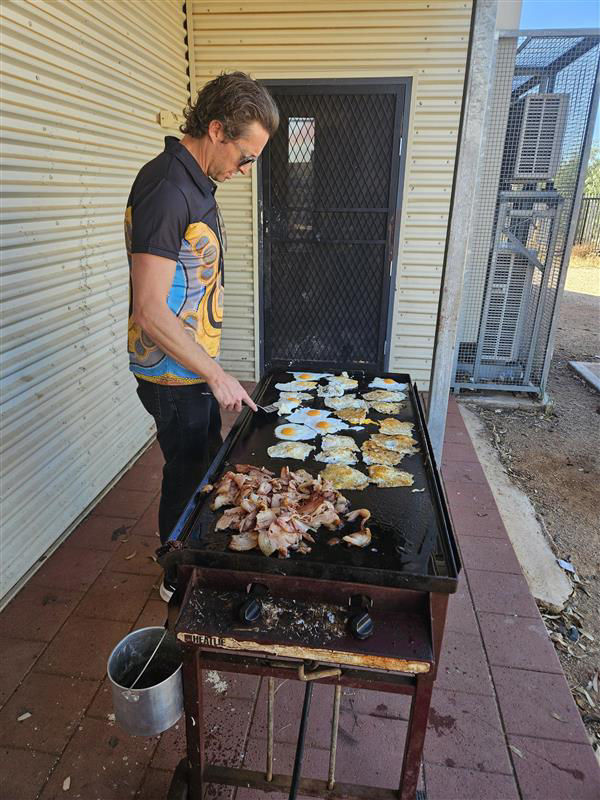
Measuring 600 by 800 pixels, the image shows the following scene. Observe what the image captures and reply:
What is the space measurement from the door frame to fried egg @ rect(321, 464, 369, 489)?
3633mm

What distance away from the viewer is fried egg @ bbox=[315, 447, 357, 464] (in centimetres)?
214

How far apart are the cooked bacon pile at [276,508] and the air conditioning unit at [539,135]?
15.7 feet

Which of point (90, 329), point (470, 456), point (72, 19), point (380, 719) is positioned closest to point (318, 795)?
point (380, 719)

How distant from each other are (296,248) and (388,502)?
402cm

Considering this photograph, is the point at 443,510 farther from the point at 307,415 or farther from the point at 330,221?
the point at 330,221

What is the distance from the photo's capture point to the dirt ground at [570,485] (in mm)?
2646

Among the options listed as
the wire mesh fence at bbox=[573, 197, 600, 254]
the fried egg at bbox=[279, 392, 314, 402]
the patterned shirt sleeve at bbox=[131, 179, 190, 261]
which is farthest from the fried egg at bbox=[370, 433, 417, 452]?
the wire mesh fence at bbox=[573, 197, 600, 254]

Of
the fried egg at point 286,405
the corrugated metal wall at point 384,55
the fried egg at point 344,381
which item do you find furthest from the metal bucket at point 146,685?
the corrugated metal wall at point 384,55

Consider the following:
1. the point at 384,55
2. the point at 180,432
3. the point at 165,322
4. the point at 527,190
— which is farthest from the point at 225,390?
the point at 527,190

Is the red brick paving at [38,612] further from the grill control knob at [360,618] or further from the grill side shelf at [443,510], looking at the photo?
the grill side shelf at [443,510]

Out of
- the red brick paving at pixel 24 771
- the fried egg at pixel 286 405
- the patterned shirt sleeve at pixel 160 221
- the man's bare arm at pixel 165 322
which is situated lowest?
the red brick paving at pixel 24 771

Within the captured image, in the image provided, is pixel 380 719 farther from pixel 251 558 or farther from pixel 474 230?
pixel 474 230

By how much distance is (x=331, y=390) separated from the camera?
2.85 metres

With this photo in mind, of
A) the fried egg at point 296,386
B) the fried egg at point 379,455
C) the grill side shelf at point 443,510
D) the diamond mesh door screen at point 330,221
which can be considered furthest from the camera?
the diamond mesh door screen at point 330,221
